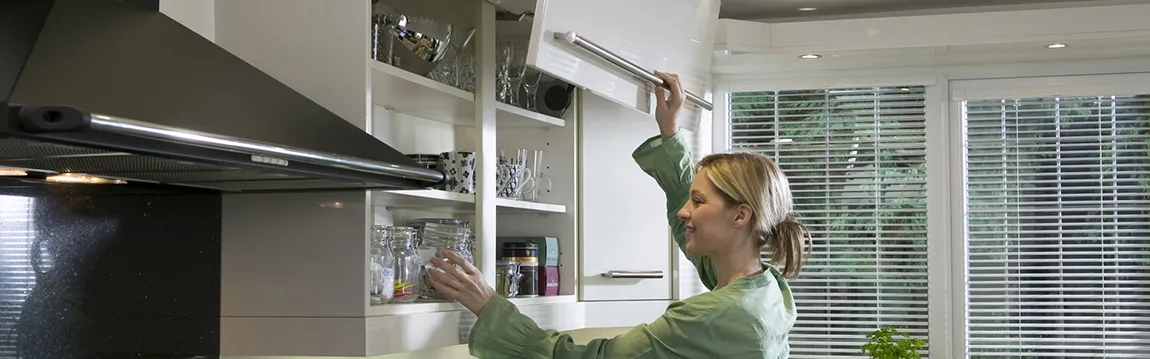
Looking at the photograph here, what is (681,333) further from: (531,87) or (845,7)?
(845,7)

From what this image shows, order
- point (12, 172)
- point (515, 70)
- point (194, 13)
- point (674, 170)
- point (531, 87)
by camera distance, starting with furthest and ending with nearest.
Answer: point (531, 87), point (515, 70), point (674, 170), point (194, 13), point (12, 172)

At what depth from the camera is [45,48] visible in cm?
134

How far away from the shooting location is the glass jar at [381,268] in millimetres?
1988

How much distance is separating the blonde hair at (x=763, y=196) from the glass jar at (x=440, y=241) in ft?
1.48

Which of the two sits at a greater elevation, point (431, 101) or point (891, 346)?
point (431, 101)

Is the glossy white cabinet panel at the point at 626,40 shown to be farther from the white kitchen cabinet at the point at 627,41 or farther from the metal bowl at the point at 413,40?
the metal bowl at the point at 413,40

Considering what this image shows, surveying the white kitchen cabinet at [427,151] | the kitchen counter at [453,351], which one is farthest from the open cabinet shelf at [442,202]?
the kitchen counter at [453,351]

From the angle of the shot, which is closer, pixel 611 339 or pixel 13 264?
pixel 13 264

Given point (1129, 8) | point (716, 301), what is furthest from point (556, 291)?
point (1129, 8)

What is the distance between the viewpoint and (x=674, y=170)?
8.11 ft

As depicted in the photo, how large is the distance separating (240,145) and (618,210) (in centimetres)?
171

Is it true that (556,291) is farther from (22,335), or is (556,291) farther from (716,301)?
(22,335)

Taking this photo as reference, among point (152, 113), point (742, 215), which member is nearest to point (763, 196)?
point (742, 215)

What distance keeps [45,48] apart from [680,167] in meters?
1.38
